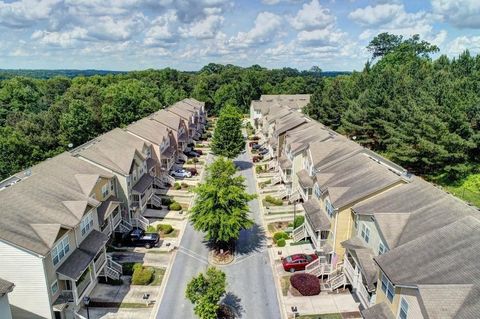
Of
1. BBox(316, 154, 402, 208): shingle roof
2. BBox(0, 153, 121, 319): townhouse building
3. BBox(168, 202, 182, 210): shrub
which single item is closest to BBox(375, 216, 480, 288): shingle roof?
BBox(316, 154, 402, 208): shingle roof

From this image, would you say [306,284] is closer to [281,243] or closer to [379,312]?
[281,243]

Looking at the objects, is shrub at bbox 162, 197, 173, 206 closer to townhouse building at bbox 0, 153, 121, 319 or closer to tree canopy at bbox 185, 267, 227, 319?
townhouse building at bbox 0, 153, 121, 319

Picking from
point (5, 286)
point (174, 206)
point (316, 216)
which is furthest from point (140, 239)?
point (316, 216)

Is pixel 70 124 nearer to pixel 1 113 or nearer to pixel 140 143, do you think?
pixel 140 143

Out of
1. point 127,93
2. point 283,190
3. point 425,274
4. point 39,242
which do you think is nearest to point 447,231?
point 425,274

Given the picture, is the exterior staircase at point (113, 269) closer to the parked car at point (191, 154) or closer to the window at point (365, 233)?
the window at point (365, 233)

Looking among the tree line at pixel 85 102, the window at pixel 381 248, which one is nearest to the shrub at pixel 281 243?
the window at pixel 381 248
